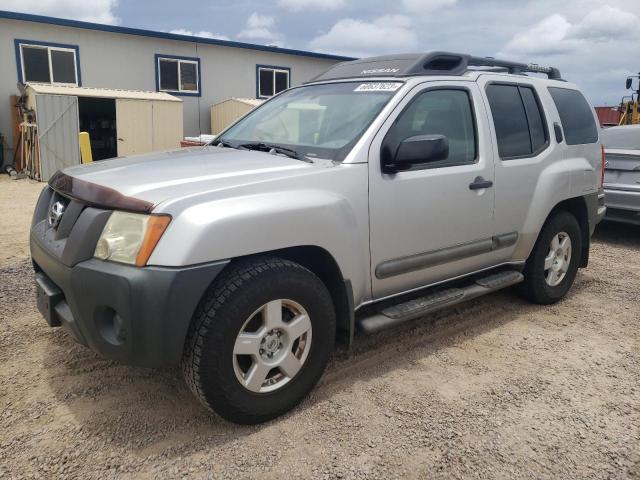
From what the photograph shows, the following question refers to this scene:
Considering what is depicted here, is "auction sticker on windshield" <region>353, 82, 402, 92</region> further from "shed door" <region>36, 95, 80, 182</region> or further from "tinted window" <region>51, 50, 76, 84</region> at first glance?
"tinted window" <region>51, 50, 76, 84</region>

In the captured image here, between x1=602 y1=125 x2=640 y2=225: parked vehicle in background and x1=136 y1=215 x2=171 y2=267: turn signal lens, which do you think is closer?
x1=136 y1=215 x2=171 y2=267: turn signal lens

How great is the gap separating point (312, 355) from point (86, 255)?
122 cm

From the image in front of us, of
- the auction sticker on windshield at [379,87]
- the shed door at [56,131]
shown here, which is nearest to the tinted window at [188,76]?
the shed door at [56,131]

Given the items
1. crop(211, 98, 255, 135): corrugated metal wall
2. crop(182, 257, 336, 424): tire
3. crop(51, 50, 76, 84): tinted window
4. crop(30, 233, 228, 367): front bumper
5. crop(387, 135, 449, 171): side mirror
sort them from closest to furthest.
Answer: crop(30, 233, 228, 367): front bumper < crop(182, 257, 336, 424): tire < crop(387, 135, 449, 171): side mirror < crop(51, 50, 76, 84): tinted window < crop(211, 98, 255, 135): corrugated metal wall

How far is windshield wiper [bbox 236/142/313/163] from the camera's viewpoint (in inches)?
118

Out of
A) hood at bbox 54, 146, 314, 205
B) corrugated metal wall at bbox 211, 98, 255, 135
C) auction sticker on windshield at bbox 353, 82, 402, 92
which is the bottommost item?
hood at bbox 54, 146, 314, 205

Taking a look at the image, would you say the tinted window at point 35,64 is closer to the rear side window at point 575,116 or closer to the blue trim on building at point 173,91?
the blue trim on building at point 173,91

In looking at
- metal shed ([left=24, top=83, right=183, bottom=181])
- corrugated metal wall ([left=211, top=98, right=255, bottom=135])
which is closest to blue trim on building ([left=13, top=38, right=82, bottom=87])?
metal shed ([left=24, top=83, right=183, bottom=181])

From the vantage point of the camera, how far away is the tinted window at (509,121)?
3.75 metres

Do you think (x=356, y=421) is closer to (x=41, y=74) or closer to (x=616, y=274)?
(x=616, y=274)

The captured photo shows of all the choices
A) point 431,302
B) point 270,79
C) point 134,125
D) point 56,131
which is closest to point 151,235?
point 431,302

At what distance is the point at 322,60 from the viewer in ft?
68.2

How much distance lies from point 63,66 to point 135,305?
15.6 metres

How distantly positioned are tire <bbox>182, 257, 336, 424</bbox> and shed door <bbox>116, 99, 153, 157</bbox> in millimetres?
13157
